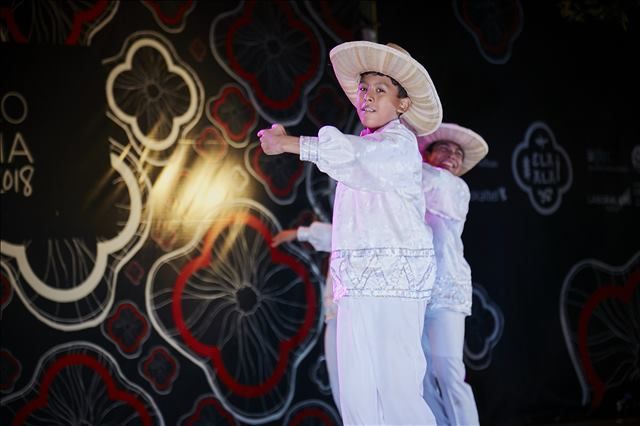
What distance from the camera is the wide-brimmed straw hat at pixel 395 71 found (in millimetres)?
3059

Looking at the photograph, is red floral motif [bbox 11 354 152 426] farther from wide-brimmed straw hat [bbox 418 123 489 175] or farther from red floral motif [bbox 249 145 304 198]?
wide-brimmed straw hat [bbox 418 123 489 175]

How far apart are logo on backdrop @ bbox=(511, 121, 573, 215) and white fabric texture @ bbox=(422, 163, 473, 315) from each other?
5.65 feet

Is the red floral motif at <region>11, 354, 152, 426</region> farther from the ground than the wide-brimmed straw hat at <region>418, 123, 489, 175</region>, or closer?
closer

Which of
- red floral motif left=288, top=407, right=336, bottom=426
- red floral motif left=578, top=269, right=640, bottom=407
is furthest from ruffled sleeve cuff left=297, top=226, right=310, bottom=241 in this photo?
red floral motif left=578, top=269, right=640, bottom=407

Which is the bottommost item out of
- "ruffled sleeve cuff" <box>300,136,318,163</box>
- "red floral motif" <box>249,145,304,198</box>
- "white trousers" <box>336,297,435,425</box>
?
"white trousers" <box>336,297,435,425</box>

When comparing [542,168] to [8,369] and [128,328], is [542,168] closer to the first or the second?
[128,328]

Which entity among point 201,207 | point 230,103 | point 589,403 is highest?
point 230,103

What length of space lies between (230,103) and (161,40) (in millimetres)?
533

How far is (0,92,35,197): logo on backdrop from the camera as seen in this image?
4281 mm

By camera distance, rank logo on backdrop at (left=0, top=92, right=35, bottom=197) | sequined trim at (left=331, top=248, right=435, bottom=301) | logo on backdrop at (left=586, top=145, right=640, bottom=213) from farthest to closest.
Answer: logo on backdrop at (left=586, top=145, right=640, bottom=213), logo on backdrop at (left=0, top=92, right=35, bottom=197), sequined trim at (left=331, top=248, right=435, bottom=301)

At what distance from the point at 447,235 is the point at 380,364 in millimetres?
1101

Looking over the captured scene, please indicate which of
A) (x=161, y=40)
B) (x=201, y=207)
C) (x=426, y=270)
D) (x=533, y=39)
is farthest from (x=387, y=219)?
(x=533, y=39)

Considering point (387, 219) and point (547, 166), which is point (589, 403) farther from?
point (387, 219)

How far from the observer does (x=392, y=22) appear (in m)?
5.05
